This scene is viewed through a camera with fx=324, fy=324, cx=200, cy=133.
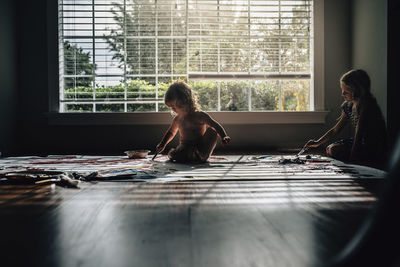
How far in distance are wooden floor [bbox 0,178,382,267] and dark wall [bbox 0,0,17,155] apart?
6.58 ft

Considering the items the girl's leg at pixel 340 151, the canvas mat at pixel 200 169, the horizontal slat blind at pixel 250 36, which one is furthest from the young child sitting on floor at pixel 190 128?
the horizontal slat blind at pixel 250 36

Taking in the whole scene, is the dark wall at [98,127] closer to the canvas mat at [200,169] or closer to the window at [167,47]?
the window at [167,47]

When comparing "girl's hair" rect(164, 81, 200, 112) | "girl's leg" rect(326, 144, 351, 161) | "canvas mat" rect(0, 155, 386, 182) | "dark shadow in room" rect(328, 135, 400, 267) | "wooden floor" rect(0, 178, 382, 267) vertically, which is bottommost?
"wooden floor" rect(0, 178, 382, 267)

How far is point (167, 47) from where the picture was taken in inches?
143

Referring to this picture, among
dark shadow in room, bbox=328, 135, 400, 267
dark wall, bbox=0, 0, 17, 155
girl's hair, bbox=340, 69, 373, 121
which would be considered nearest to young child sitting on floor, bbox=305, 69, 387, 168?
girl's hair, bbox=340, 69, 373, 121

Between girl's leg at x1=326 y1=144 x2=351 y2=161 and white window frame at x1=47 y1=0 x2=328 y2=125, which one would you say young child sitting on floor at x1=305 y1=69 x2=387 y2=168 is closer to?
girl's leg at x1=326 y1=144 x2=351 y2=161

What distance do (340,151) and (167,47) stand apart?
2120 millimetres

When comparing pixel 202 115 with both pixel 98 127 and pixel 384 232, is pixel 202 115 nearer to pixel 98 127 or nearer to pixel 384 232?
pixel 98 127

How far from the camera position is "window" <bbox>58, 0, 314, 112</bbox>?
3.60 m

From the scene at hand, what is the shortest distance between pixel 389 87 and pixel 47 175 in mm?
2838

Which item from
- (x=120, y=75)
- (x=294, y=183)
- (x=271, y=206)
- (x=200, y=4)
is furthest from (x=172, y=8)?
(x=271, y=206)

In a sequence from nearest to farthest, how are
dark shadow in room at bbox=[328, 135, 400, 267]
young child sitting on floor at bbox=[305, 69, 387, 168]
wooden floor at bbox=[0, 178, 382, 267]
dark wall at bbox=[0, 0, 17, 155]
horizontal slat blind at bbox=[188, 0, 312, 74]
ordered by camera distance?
dark shadow in room at bbox=[328, 135, 400, 267] < wooden floor at bbox=[0, 178, 382, 267] < young child sitting on floor at bbox=[305, 69, 387, 168] < dark wall at bbox=[0, 0, 17, 155] < horizontal slat blind at bbox=[188, 0, 312, 74]

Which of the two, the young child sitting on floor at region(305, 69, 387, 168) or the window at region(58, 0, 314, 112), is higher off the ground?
the window at region(58, 0, 314, 112)

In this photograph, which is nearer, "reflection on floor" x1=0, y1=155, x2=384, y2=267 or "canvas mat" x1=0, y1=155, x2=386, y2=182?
"reflection on floor" x1=0, y1=155, x2=384, y2=267
